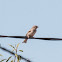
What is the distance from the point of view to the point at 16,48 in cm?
709

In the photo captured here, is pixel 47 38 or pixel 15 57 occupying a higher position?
pixel 47 38

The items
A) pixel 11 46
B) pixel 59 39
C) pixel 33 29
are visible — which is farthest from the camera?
pixel 33 29

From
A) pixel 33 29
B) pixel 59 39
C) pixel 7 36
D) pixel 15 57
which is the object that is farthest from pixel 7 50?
pixel 33 29

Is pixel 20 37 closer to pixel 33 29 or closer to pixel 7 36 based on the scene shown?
pixel 7 36

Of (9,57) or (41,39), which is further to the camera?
(41,39)

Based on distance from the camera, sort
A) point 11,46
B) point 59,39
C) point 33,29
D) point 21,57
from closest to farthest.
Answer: point 21,57 < point 11,46 < point 59,39 < point 33,29

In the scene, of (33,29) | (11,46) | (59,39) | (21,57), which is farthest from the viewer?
(33,29)

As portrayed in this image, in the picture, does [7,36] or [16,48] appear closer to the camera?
[16,48]

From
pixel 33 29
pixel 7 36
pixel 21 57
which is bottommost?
pixel 21 57

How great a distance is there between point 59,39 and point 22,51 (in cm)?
148

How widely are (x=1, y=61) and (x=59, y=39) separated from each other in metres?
2.04

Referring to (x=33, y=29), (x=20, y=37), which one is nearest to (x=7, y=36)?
(x=20, y=37)

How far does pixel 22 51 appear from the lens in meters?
7.26

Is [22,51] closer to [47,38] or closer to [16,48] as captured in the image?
[16,48]
